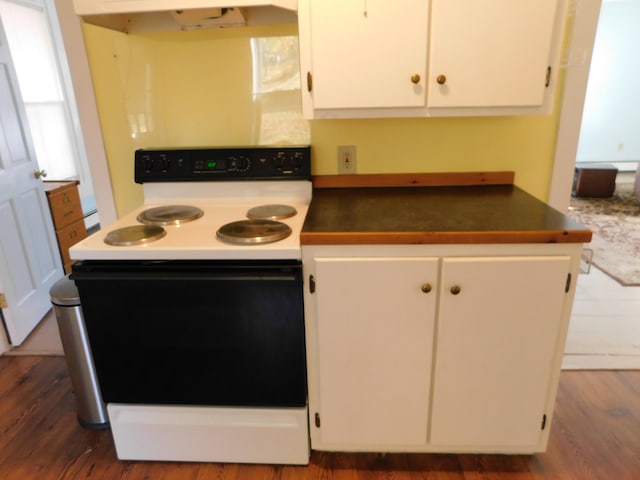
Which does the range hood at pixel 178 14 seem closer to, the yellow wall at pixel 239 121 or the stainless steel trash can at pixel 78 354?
the yellow wall at pixel 239 121

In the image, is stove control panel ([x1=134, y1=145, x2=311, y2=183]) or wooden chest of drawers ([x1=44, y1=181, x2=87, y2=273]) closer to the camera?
stove control panel ([x1=134, y1=145, x2=311, y2=183])

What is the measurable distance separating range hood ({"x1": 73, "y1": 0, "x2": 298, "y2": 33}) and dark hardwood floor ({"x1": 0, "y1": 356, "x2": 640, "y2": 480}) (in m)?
1.63

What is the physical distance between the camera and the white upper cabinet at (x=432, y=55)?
1.41 metres

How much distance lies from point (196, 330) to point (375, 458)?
873mm

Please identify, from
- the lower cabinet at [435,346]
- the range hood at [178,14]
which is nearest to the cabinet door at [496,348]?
the lower cabinet at [435,346]

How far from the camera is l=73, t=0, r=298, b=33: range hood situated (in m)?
1.38

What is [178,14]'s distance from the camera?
1.65 m

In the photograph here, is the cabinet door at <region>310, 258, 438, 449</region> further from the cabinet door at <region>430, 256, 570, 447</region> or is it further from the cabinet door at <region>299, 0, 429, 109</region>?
the cabinet door at <region>299, 0, 429, 109</region>

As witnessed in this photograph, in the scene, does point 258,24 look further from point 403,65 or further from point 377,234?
point 377,234

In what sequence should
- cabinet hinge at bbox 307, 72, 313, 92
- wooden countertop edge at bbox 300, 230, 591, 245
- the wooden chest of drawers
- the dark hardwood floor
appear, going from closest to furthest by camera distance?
wooden countertop edge at bbox 300, 230, 591, 245 → cabinet hinge at bbox 307, 72, 313, 92 → the dark hardwood floor → the wooden chest of drawers

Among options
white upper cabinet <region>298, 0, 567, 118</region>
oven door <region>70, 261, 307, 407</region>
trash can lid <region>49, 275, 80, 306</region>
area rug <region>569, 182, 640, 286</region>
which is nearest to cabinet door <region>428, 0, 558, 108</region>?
white upper cabinet <region>298, 0, 567, 118</region>

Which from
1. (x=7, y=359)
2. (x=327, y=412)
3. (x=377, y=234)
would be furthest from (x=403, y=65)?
(x=7, y=359)

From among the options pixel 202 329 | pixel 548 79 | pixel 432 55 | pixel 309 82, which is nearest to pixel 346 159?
pixel 309 82

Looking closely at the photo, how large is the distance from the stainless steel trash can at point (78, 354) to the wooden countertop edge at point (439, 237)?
3.55 feet
